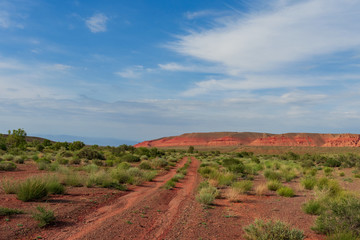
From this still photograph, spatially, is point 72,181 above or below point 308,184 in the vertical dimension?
above

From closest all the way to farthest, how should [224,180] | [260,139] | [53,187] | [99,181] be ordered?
[53,187] < [99,181] < [224,180] < [260,139]

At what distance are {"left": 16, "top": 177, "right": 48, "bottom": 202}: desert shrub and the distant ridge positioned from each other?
419 ft

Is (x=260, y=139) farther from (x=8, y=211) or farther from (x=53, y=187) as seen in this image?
(x=8, y=211)

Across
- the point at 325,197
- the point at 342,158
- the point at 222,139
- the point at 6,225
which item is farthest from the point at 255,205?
the point at 222,139

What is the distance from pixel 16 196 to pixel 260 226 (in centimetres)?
895

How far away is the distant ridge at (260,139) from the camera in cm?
12314

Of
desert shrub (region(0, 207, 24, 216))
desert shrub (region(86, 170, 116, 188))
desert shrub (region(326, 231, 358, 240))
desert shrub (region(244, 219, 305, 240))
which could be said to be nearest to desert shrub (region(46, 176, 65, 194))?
desert shrub (region(86, 170, 116, 188))

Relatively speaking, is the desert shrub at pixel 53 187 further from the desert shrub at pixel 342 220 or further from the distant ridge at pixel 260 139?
the distant ridge at pixel 260 139

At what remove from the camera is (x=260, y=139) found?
134875 mm

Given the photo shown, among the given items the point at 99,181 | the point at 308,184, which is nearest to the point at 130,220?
the point at 99,181

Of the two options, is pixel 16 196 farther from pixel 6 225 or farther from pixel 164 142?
pixel 164 142

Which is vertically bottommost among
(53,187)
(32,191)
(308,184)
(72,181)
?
(308,184)

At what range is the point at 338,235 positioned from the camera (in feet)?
19.1

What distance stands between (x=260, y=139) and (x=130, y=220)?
13464cm
